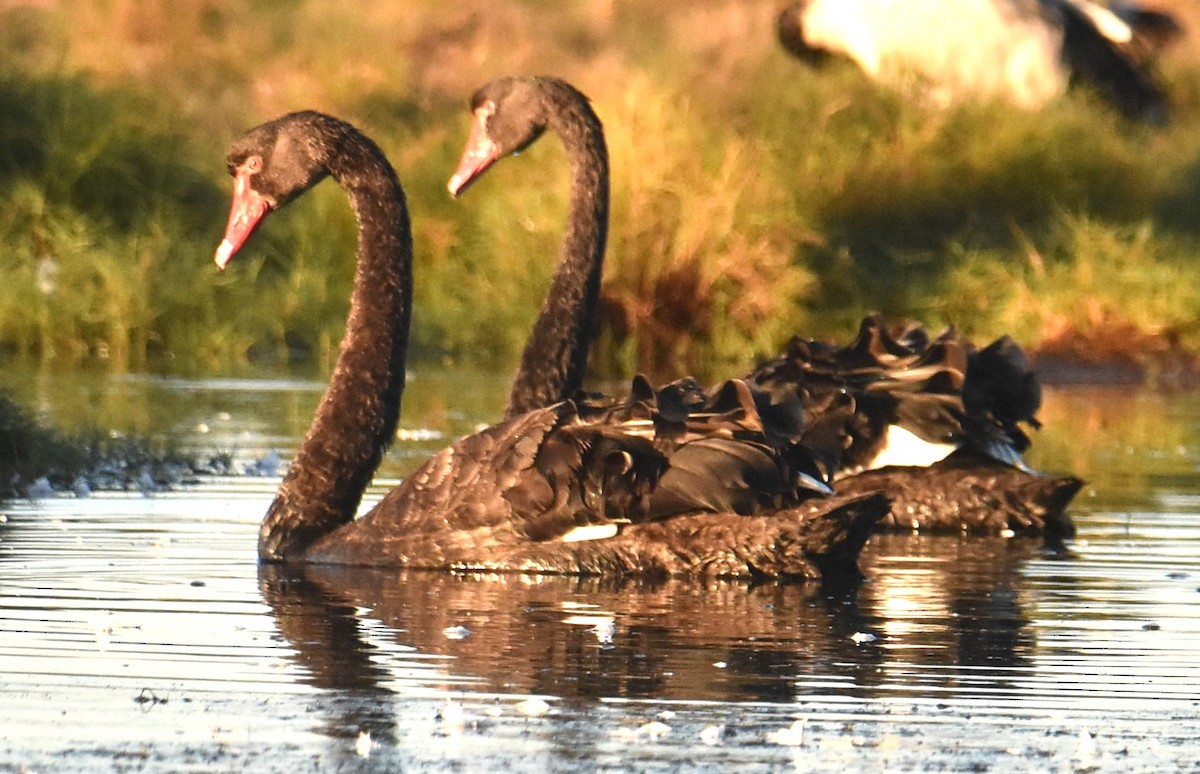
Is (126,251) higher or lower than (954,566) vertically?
higher

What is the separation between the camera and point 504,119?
11.2 meters

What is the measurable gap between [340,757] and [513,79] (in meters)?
6.00

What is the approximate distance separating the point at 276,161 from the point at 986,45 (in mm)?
16335

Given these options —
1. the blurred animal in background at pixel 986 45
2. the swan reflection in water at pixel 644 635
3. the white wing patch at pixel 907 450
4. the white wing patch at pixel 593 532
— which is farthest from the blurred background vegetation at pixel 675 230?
the swan reflection in water at pixel 644 635

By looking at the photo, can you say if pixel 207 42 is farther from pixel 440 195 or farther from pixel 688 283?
pixel 688 283

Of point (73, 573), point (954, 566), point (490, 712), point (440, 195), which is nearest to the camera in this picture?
point (490, 712)

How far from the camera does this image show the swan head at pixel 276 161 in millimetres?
9406

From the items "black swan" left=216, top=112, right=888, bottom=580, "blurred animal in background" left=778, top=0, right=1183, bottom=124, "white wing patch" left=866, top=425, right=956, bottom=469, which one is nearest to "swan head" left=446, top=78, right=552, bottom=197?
"white wing patch" left=866, top=425, right=956, bottom=469

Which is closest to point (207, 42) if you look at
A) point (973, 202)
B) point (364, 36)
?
point (364, 36)

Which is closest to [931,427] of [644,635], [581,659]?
[644,635]

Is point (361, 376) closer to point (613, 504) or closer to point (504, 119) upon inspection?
point (613, 504)

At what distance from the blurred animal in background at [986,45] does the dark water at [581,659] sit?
14363 millimetres

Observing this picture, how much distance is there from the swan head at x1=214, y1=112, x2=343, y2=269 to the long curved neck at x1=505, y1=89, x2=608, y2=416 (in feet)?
4.10

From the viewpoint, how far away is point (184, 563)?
8695mm
